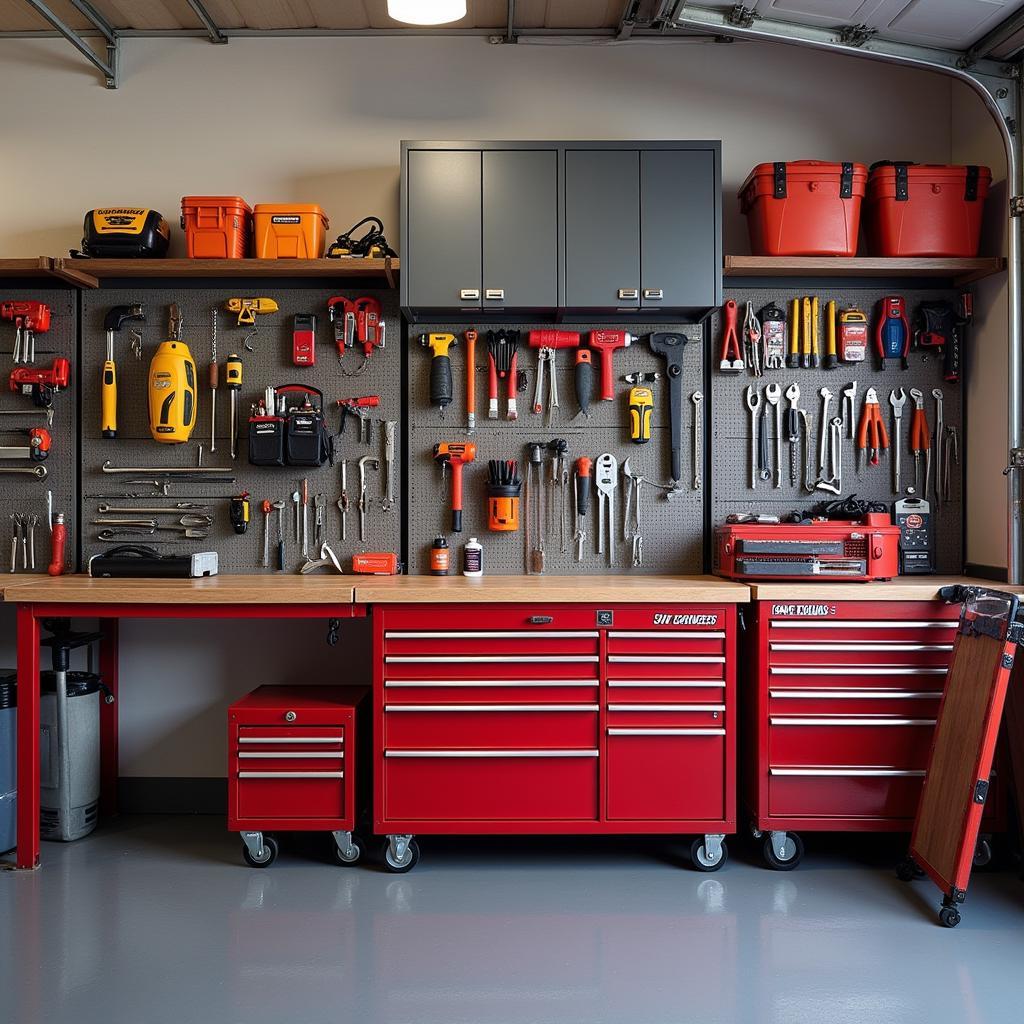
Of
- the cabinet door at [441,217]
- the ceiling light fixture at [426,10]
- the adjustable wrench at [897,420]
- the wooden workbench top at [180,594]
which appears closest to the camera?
the ceiling light fixture at [426,10]

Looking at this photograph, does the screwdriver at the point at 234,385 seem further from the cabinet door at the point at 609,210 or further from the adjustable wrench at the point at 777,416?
the adjustable wrench at the point at 777,416

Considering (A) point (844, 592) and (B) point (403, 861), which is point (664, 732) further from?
(B) point (403, 861)

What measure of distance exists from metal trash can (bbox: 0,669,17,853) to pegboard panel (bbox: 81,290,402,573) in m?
0.69

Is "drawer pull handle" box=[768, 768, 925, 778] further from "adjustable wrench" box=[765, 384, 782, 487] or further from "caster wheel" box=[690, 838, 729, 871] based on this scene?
"adjustable wrench" box=[765, 384, 782, 487]

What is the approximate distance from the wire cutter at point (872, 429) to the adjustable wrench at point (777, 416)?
0.34 m

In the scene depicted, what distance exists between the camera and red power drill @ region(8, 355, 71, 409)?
345 centimetres

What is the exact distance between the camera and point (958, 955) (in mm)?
2363

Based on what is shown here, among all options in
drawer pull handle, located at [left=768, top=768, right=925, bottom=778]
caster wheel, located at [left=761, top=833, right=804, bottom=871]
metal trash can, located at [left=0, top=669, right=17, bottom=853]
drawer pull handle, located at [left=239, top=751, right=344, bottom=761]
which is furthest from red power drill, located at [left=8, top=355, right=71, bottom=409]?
caster wheel, located at [left=761, top=833, right=804, bottom=871]

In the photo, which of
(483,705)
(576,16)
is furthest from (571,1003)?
(576,16)

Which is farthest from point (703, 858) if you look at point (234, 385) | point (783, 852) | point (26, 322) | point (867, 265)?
point (26, 322)

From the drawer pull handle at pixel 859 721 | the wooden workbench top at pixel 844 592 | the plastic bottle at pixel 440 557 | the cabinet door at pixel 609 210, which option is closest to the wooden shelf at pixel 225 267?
the cabinet door at pixel 609 210

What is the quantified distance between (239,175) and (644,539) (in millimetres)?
2369

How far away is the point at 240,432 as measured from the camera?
3.53 metres

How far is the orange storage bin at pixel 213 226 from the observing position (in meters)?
3.27
